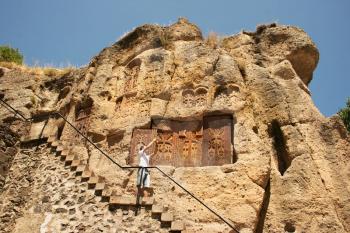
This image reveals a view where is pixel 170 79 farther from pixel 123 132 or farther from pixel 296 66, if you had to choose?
pixel 296 66

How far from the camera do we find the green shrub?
88.6ft

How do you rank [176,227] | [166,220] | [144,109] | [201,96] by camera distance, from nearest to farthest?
1. [176,227]
2. [166,220]
3. [201,96]
4. [144,109]

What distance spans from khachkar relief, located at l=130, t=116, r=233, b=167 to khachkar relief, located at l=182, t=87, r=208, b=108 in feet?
2.25

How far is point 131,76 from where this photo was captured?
16859 millimetres

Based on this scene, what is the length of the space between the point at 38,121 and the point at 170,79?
5146 mm

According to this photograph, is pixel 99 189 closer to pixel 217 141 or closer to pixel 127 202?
pixel 127 202

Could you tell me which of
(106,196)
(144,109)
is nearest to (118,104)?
(144,109)

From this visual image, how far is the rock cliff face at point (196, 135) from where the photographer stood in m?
11.5

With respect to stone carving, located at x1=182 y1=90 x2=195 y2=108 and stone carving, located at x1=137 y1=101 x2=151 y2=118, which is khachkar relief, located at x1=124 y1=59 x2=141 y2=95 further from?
stone carving, located at x1=182 y1=90 x2=195 y2=108

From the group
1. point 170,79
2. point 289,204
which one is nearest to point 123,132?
point 170,79

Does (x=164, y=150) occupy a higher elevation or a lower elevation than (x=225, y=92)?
lower

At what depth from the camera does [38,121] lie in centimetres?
1605

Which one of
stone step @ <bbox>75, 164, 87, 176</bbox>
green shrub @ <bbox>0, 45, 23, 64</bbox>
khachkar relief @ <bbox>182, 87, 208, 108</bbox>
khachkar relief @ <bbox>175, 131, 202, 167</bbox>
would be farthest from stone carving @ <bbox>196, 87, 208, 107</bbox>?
green shrub @ <bbox>0, 45, 23, 64</bbox>

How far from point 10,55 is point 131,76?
1412cm
